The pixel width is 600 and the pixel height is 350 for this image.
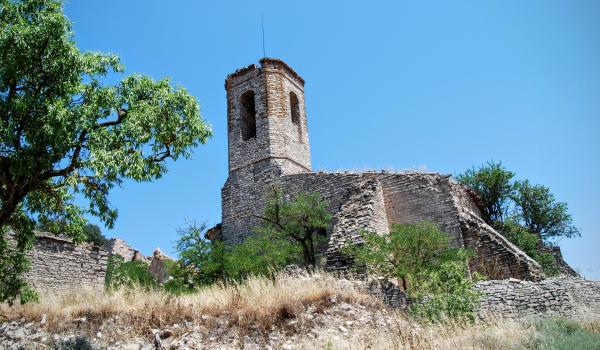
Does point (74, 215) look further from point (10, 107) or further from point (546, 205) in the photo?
point (546, 205)

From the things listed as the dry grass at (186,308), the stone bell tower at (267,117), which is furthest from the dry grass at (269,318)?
the stone bell tower at (267,117)

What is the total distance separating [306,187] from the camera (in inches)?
704

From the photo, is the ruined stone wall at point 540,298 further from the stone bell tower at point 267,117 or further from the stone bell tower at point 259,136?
the stone bell tower at point 267,117

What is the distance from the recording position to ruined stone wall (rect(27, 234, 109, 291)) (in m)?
13.8

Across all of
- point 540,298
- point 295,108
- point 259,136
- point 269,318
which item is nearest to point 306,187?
point 259,136

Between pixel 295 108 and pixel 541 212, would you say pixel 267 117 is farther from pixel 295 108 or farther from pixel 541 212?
pixel 541 212

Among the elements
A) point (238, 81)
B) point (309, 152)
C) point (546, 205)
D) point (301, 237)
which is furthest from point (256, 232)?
point (546, 205)

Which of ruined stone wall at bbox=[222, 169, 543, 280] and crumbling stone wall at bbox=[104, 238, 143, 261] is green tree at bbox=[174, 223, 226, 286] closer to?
ruined stone wall at bbox=[222, 169, 543, 280]

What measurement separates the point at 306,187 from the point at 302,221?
2.49m

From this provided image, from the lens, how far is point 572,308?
33.6ft

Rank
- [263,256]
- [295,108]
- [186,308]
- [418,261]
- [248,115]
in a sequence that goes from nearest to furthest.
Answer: [186,308], [418,261], [263,256], [248,115], [295,108]

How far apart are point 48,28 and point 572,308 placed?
12.0 m

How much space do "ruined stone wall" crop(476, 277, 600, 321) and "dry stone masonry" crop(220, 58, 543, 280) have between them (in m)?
2.34

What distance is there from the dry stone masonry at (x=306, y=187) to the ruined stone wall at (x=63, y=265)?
535cm
